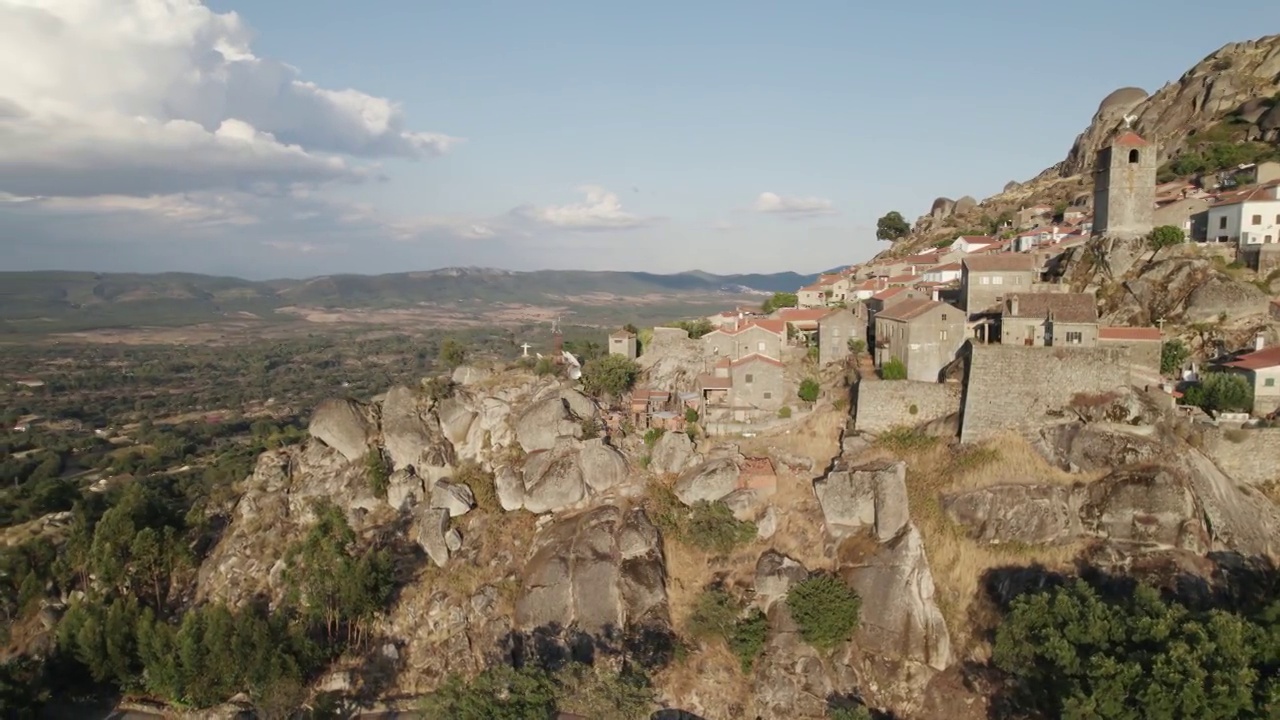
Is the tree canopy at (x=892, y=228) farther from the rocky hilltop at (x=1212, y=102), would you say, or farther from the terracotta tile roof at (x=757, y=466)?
the terracotta tile roof at (x=757, y=466)

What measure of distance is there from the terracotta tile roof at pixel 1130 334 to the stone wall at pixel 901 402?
6622mm

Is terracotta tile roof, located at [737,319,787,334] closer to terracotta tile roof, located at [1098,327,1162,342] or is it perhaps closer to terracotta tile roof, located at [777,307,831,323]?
terracotta tile roof, located at [777,307,831,323]

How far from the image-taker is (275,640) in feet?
101

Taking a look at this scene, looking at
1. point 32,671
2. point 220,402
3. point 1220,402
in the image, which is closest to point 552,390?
point 32,671

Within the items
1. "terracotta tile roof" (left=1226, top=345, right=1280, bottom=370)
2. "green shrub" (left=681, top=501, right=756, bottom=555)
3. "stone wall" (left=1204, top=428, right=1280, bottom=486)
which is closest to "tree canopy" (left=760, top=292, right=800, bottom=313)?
"green shrub" (left=681, top=501, right=756, bottom=555)

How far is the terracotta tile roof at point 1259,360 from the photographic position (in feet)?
96.6

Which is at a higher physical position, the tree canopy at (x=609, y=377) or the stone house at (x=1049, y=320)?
the stone house at (x=1049, y=320)

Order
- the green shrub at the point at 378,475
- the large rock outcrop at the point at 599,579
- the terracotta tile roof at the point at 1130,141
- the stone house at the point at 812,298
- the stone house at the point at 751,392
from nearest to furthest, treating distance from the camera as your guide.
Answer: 1. the large rock outcrop at the point at 599,579
2. the stone house at the point at 751,392
3. the green shrub at the point at 378,475
4. the terracotta tile roof at the point at 1130,141
5. the stone house at the point at 812,298

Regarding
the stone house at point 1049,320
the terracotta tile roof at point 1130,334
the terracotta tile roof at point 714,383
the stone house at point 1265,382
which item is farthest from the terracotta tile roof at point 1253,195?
the terracotta tile roof at point 714,383

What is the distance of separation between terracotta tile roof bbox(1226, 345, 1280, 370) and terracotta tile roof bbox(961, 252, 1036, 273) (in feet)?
30.6

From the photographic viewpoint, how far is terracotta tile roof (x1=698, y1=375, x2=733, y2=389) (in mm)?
36219

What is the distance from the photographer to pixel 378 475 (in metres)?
38.2

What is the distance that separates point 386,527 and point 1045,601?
28081 millimetres

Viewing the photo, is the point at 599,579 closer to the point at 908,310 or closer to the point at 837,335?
the point at 837,335
